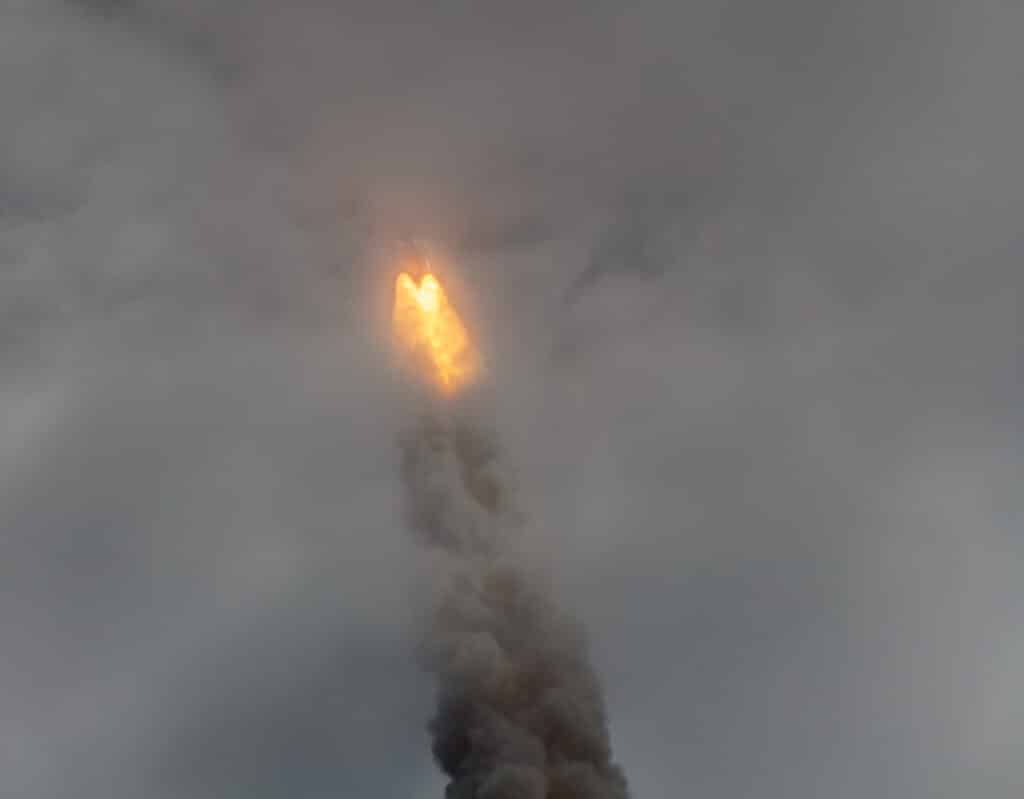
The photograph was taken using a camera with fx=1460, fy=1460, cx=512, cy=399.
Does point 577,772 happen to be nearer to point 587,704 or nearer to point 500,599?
point 587,704

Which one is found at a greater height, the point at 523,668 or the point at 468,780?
the point at 523,668

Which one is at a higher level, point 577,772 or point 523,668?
point 523,668

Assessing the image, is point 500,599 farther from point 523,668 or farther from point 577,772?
point 577,772

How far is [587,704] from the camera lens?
453ft

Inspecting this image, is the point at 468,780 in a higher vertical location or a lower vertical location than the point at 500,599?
lower

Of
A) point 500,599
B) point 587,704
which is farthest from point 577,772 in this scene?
point 500,599

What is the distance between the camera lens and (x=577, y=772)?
136m

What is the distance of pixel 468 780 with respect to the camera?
135 metres

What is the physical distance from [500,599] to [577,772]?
17815mm

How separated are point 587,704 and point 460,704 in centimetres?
1201

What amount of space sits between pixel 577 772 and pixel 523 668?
10901 mm

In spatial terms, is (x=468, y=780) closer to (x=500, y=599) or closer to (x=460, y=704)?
(x=460, y=704)

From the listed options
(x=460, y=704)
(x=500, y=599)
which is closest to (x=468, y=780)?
(x=460, y=704)

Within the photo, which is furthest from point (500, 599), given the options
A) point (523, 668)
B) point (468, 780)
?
point (468, 780)
